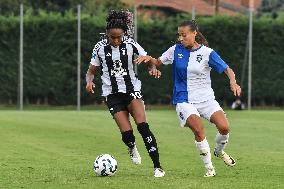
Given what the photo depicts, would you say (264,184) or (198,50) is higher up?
(198,50)

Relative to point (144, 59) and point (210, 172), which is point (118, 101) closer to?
point (144, 59)

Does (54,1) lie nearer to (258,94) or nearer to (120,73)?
(258,94)

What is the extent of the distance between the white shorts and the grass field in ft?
2.88

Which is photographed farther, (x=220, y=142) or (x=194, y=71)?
(x=220, y=142)

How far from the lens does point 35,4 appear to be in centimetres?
5934

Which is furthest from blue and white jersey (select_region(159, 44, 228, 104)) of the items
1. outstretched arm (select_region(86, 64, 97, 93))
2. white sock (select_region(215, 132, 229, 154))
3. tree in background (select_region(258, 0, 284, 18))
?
tree in background (select_region(258, 0, 284, 18))

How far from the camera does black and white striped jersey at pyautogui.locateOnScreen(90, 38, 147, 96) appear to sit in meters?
13.2

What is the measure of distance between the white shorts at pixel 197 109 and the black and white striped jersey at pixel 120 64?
2.64ft

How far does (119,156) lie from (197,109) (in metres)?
4.21

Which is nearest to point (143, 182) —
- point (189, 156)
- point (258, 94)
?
point (189, 156)

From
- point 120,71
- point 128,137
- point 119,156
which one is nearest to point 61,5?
point 119,156

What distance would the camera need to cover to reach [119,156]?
1698 centimetres

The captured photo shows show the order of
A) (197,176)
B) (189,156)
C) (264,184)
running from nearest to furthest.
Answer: (264,184) < (197,176) < (189,156)

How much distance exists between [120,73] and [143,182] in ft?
6.92
